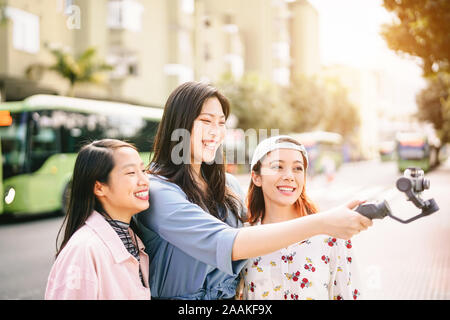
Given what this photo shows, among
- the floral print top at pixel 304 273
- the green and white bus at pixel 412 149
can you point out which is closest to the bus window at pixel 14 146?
the floral print top at pixel 304 273

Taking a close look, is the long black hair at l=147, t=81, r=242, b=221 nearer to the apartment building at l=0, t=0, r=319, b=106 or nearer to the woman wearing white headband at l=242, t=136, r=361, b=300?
the woman wearing white headband at l=242, t=136, r=361, b=300

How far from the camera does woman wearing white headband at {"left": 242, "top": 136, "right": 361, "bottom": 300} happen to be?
2.18 metres

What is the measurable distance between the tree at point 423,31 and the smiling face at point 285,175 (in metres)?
3.86

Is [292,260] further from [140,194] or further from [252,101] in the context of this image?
[252,101]

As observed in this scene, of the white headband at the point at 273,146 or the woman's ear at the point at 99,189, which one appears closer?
the woman's ear at the point at 99,189

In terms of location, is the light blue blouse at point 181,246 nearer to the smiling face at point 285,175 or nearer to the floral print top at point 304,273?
the floral print top at point 304,273

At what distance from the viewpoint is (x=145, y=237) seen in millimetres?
1902

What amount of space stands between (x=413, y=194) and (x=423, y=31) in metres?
6.31

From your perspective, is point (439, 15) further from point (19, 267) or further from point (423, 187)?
point (19, 267)

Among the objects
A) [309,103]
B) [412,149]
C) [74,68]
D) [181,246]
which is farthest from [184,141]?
[309,103]

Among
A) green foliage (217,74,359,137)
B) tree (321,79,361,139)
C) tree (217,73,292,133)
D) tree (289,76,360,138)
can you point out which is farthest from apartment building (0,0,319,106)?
tree (321,79,361,139)

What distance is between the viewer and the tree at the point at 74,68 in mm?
19250
